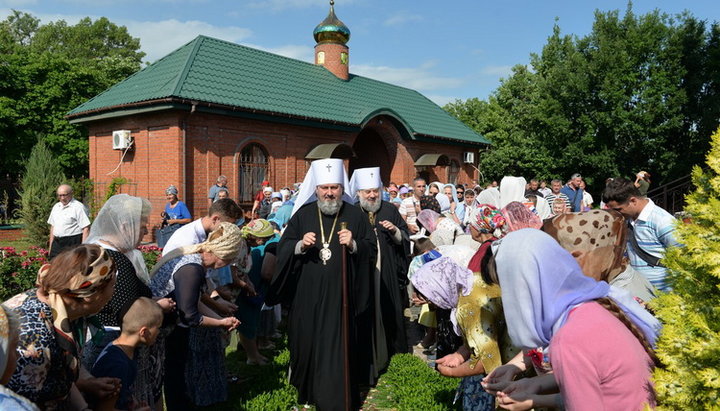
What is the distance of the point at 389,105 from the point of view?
23891 millimetres

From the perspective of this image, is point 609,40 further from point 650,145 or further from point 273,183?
point 273,183

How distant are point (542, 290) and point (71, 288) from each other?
6.74ft

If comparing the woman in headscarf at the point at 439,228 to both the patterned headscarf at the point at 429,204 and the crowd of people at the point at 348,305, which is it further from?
the patterned headscarf at the point at 429,204

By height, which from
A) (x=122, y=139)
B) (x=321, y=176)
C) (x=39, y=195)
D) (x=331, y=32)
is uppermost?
(x=331, y=32)

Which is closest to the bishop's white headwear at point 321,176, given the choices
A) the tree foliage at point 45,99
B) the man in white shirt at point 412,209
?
the man in white shirt at point 412,209

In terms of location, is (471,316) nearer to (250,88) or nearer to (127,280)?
(127,280)

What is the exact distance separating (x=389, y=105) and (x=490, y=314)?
2151 centimetres

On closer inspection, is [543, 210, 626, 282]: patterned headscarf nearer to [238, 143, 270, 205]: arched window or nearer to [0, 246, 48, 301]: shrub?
[0, 246, 48, 301]: shrub

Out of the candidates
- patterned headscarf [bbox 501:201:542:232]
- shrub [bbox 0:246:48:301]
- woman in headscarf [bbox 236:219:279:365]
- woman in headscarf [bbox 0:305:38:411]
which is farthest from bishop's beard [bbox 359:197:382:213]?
shrub [bbox 0:246:48:301]

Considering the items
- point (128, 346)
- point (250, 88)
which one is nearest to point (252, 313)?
point (128, 346)

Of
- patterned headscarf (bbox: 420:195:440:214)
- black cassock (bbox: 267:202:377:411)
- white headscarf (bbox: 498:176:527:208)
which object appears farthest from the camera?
patterned headscarf (bbox: 420:195:440:214)

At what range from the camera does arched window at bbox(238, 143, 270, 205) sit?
655 inches

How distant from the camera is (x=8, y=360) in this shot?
5.32ft

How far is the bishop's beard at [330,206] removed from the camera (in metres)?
4.95
